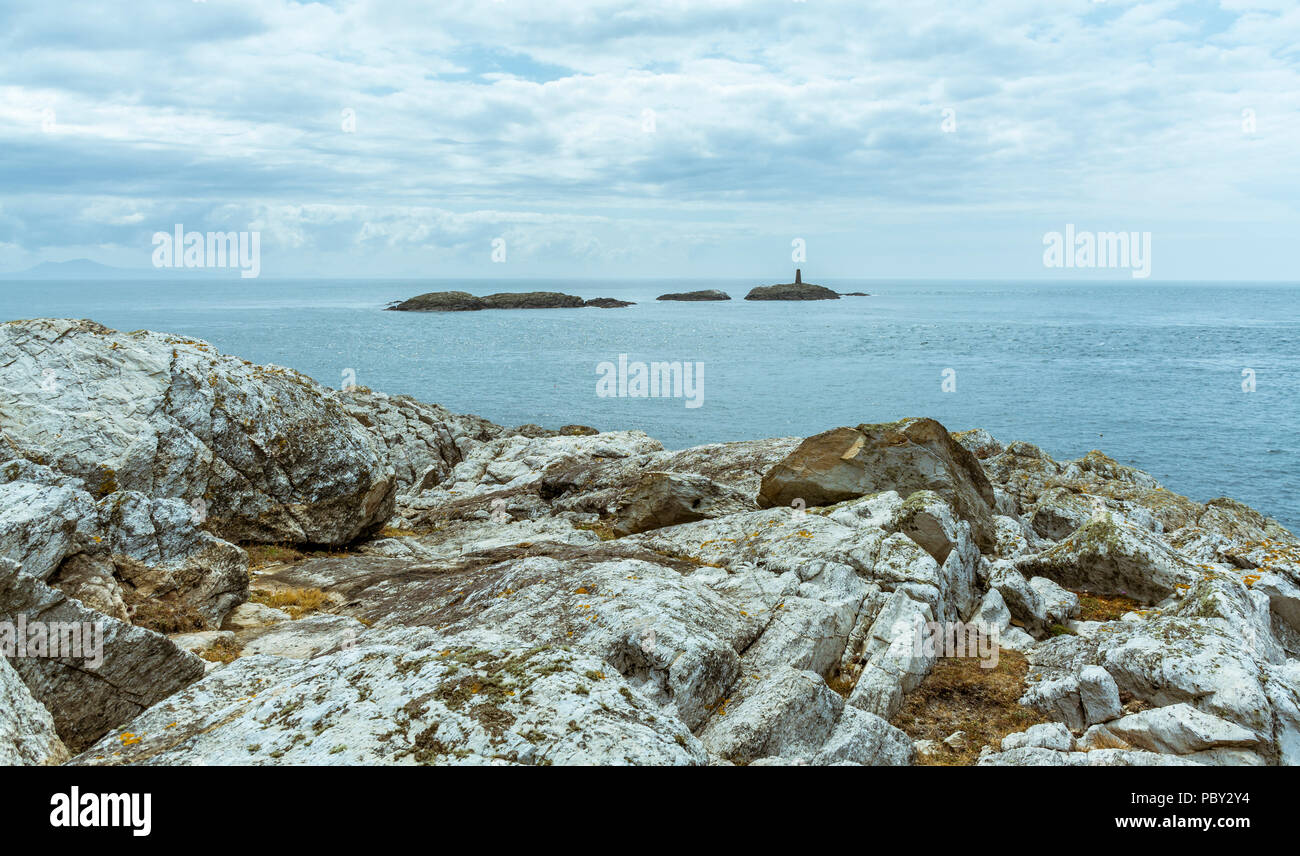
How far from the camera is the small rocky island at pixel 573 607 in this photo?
7.49m

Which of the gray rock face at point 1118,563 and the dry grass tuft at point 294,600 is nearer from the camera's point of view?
the dry grass tuft at point 294,600

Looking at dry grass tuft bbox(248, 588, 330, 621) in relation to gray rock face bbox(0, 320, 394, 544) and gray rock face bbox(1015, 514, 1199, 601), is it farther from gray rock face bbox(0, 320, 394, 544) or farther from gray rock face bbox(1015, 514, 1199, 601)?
gray rock face bbox(1015, 514, 1199, 601)

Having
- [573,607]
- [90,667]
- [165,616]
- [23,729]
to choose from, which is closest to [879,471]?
[573,607]

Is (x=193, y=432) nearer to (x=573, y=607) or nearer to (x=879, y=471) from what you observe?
(x=573, y=607)

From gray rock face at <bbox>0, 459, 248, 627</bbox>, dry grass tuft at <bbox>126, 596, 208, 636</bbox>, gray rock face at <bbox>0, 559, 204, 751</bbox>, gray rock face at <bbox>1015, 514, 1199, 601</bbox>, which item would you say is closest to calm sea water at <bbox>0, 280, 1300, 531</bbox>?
gray rock face at <bbox>1015, 514, 1199, 601</bbox>

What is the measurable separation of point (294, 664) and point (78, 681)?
7.40ft

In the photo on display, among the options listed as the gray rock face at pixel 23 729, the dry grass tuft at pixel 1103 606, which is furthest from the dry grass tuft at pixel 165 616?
the dry grass tuft at pixel 1103 606

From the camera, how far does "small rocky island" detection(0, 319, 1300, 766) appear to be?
749cm

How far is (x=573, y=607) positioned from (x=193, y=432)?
12779 mm

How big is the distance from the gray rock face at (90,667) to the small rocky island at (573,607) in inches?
1.3

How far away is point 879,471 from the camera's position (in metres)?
20.6

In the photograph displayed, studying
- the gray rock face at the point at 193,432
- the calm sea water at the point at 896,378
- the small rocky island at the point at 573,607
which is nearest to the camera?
the small rocky island at the point at 573,607

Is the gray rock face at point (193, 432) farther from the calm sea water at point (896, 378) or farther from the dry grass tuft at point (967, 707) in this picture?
the calm sea water at point (896, 378)

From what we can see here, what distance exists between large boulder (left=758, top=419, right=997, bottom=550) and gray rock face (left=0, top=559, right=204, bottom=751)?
14.6m
